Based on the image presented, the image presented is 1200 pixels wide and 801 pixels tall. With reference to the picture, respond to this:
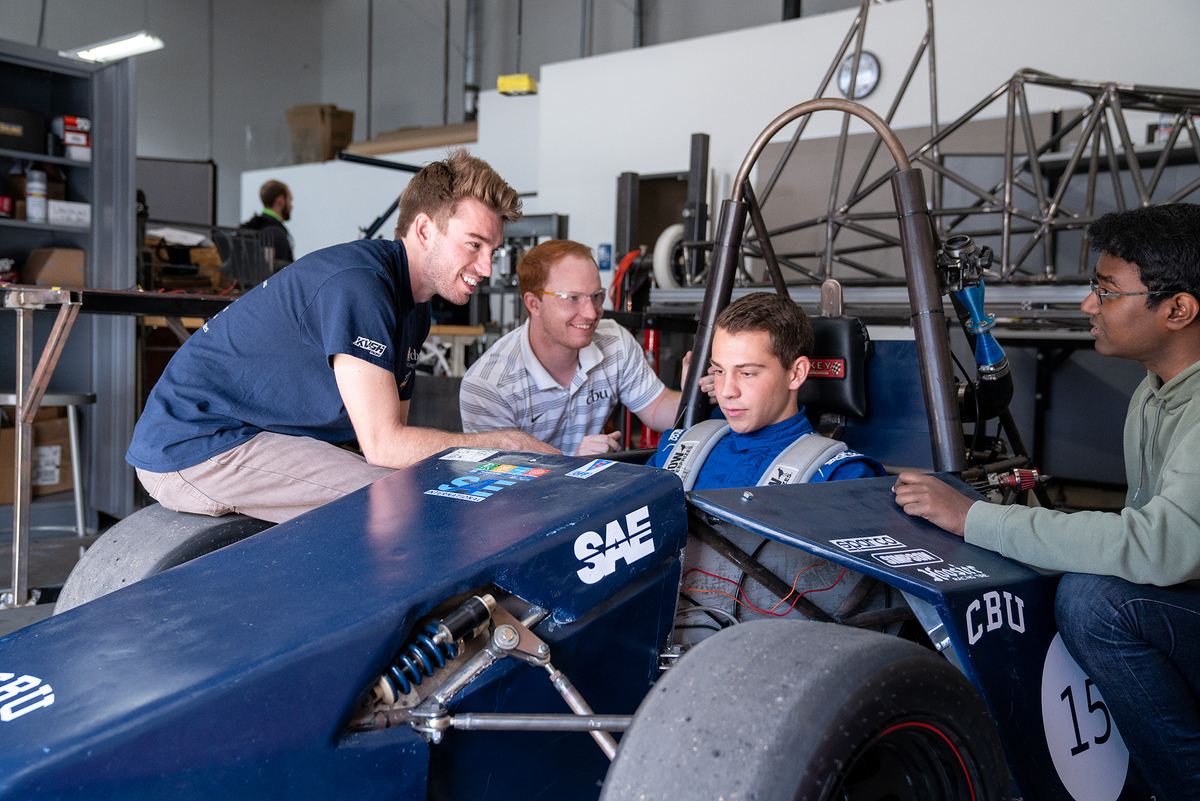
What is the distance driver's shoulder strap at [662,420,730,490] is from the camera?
74.8 inches

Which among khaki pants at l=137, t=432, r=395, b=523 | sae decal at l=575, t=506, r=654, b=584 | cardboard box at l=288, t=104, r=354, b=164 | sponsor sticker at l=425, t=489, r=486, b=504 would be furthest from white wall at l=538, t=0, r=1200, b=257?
sponsor sticker at l=425, t=489, r=486, b=504

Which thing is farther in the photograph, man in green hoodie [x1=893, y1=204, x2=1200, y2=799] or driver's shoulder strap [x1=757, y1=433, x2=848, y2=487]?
driver's shoulder strap [x1=757, y1=433, x2=848, y2=487]

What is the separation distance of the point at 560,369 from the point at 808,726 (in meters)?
2.13

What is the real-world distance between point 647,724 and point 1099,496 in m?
5.69

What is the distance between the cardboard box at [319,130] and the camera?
11.5 metres

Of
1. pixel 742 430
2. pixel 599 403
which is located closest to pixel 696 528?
pixel 742 430

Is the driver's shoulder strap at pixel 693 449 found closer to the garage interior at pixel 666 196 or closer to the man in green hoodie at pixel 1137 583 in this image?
the garage interior at pixel 666 196

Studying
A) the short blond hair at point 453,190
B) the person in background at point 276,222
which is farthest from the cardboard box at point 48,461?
the short blond hair at point 453,190

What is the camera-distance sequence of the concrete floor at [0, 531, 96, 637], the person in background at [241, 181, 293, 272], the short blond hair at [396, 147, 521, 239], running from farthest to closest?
the person in background at [241, 181, 293, 272], the concrete floor at [0, 531, 96, 637], the short blond hair at [396, 147, 521, 239]

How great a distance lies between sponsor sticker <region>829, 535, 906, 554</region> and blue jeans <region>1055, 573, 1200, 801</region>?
31 cm

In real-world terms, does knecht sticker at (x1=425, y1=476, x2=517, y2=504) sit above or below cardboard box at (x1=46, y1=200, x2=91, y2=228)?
below

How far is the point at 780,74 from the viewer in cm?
743

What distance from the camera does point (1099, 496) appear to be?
5.66 m

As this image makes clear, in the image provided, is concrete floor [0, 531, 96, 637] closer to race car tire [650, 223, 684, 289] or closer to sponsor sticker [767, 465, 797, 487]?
sponsor sticker [767, 465, 797, 487]
